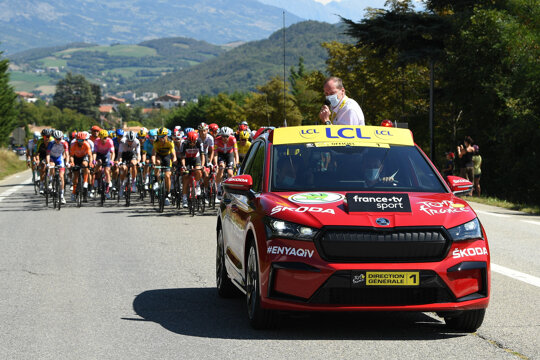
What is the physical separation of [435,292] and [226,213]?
102 inches

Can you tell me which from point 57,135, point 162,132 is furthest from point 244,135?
point 57,135

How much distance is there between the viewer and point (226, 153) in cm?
2141

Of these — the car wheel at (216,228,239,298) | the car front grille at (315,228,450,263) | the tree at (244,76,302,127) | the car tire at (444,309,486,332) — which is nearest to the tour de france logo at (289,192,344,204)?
the car front grille at (315,228,450,263)

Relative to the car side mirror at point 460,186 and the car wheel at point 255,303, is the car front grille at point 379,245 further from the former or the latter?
the car side mirror at point 460,186

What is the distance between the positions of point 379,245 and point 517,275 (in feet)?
14.6

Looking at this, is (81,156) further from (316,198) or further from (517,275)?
(316,198)

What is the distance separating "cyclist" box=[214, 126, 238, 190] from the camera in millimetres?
21172

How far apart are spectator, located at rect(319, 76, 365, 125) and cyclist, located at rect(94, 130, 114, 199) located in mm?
14933

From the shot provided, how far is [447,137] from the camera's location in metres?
57.8

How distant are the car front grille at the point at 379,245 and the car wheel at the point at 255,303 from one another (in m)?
0.67

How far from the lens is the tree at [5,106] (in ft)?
281

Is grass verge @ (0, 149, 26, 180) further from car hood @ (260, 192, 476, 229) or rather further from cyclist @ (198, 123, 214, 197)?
car hood @ (260, 192, 476, 229)

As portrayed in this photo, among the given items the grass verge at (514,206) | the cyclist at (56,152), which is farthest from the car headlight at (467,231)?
the cyclist at (56,152)

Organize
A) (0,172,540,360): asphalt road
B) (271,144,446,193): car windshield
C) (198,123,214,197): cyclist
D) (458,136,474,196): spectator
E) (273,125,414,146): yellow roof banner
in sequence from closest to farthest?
(0,172,540,360): asphalt road
(271,144,446,193): car windshield
(273,125,414,146): yellow roof banner
(198,123,214,197): cyclist
(458,136,474,196): spectator
